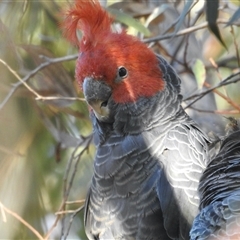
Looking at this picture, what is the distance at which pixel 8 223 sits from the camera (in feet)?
8.18

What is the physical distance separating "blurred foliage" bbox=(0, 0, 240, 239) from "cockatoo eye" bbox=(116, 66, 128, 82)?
0.35 meters

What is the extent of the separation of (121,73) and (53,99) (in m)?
0.50

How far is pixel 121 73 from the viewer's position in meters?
2.14

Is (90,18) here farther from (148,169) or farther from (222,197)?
(222,197)

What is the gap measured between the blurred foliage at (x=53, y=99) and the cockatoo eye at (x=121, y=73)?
0.35 metres

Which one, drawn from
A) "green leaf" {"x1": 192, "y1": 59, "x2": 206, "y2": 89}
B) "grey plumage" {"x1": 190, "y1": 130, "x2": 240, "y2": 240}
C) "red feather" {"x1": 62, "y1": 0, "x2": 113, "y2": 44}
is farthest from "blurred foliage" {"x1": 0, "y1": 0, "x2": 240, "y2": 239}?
"grey plumage" {"x1": 190, "y1": 130, "x2": 240, "y2": 240}

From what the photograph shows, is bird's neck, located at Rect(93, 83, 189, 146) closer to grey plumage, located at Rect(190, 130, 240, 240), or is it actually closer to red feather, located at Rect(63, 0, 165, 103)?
red feather, located at Rect(63, 0, 165, 103)

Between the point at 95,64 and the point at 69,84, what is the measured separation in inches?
29.0

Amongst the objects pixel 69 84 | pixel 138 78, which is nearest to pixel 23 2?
pixel 69 84

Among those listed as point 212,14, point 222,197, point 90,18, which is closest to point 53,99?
point 90,18

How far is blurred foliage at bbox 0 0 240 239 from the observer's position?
247 cm

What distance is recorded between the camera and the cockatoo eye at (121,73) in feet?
7.00

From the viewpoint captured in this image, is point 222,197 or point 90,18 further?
point 90,18

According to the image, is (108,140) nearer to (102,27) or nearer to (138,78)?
(138,78)
